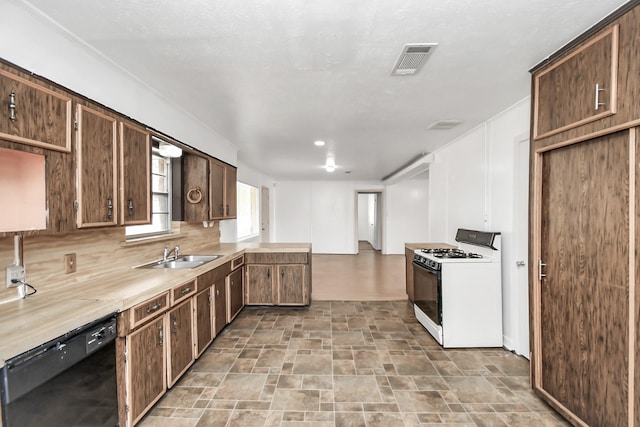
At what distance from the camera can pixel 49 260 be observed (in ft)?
6.15

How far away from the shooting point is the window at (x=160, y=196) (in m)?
3.18

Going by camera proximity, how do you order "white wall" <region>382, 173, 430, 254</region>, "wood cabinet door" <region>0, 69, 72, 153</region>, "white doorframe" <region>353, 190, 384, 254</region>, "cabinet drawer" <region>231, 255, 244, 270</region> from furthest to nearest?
1. "white doorframe" <region>353, 190, 384, 254</region>
2. "white wall" <region>382, 173, 430, 254</region>
3. "cabinet drawer" <region>231, 255, 244, 270</region>
4. "wood cabinet door" <region>0, 69, 72, 153</region>

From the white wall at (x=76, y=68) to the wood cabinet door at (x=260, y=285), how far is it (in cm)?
199

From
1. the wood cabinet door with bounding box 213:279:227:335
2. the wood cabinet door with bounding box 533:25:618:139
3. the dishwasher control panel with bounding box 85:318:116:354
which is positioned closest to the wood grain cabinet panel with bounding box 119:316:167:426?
the dishwasher control panel with bounding box 85:318:116:354

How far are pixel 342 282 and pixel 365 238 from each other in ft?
26.1

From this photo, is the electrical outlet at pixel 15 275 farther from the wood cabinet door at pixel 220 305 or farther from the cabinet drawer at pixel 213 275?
the wood cabinet door at pixel 220 305

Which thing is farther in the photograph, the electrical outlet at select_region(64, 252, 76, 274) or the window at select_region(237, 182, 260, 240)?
the window at select_region(237, 182, 260, 240)

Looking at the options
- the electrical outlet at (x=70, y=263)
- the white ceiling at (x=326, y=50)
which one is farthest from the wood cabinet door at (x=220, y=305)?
the white ceiling at (x=326, y=50)

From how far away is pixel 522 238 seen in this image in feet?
9.45

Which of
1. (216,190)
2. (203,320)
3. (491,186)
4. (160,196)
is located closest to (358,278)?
(491,186)

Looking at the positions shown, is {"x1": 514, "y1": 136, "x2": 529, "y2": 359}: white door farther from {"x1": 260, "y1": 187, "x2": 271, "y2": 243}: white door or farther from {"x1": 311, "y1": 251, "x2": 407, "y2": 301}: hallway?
{"x1": 260, "y1": 187, "x2": 271, "y2": 243}: white door

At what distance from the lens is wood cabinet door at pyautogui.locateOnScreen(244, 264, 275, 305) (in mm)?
4199

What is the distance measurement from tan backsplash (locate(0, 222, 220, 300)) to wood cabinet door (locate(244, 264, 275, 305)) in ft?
4.49

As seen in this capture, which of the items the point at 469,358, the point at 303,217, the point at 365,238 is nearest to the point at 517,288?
the point at 469,358
